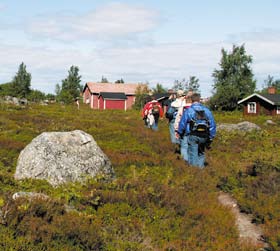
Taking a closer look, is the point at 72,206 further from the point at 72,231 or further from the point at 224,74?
the point at 224,74

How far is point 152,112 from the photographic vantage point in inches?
701

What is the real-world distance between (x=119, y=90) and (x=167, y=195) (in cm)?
8638

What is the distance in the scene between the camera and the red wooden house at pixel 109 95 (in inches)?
3322

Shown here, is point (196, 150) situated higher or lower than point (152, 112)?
lower

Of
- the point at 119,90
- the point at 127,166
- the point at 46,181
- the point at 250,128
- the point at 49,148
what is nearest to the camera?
the point at 46,181

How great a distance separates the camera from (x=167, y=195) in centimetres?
779

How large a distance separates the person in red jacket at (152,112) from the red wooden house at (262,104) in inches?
1612

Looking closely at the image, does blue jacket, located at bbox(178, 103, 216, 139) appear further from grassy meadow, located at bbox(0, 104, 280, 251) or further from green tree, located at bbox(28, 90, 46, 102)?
green tree, located at bbox(28, 90, 46, 102)

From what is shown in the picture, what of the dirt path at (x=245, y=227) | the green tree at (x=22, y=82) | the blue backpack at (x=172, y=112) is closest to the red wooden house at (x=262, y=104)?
the green tree at (x=22, y=82)

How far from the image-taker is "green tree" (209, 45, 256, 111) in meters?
70.6

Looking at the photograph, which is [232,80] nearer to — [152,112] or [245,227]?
[152,112]

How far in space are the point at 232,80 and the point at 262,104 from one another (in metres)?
17.4

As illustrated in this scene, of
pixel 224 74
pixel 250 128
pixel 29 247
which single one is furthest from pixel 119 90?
pixel 29 247

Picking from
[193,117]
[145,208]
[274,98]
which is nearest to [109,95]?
[274,98]
